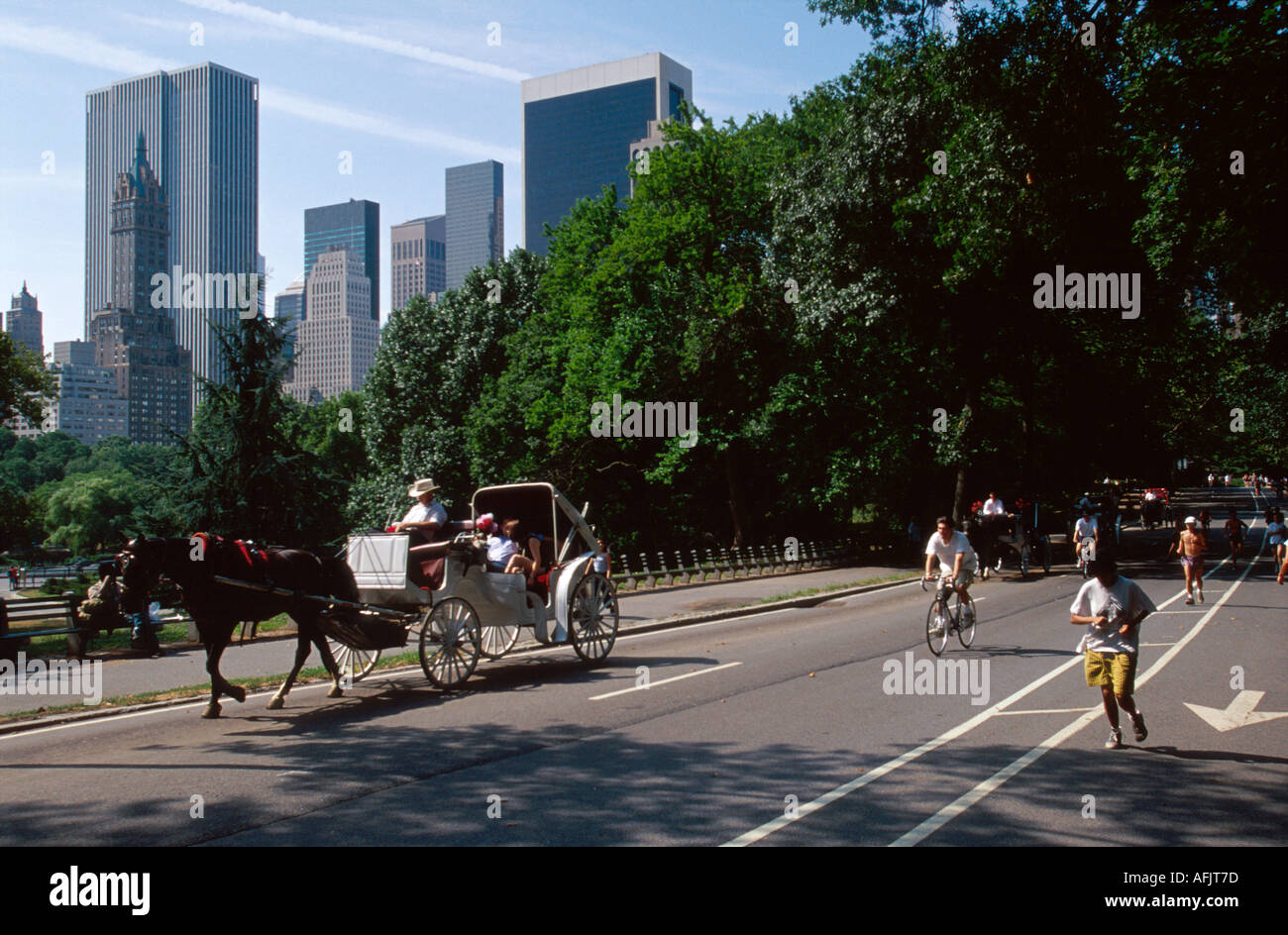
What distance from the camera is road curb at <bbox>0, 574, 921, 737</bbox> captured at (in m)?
9.90

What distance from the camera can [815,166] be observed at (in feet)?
107

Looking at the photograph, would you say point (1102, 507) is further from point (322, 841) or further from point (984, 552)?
point (322, 841)

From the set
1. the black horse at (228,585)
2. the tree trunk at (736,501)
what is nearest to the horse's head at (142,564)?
the black horse at (228,585)

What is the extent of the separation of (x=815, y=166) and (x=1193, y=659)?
2307 cm

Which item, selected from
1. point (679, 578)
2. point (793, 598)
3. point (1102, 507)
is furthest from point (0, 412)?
point (1102, 507)

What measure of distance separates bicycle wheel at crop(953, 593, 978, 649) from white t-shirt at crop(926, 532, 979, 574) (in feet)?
1.55

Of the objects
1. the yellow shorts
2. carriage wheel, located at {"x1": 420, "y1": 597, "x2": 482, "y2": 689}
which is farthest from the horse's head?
the yellow shorts

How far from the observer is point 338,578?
10648 millimetres

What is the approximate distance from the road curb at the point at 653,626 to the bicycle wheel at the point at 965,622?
5749 millimetres

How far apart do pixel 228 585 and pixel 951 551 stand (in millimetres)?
9703

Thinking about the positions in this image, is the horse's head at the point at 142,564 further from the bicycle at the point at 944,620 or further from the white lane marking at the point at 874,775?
the bicycle at the point at 944,620

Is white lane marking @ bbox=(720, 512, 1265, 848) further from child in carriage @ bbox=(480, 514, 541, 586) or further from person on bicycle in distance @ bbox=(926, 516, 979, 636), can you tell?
child in carriage @ bbox=(480, 514, 541, 586)

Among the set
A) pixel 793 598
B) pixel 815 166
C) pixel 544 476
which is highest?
pixel 815 166

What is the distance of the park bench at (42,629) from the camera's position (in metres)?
13.7
